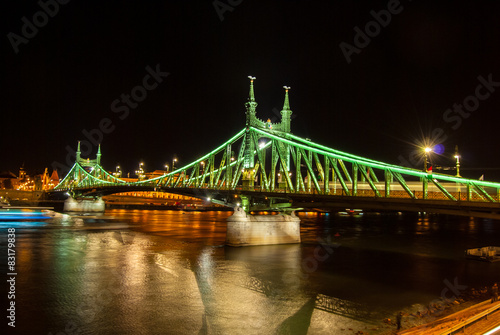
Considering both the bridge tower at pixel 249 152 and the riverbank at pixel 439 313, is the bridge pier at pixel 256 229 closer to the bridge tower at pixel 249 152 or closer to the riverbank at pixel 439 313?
the bridge tower at pixel 249 152

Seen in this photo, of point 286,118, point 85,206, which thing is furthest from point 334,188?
point 85,206

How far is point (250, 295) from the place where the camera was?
19938 millimetres

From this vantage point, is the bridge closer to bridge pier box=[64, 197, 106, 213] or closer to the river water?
A: the river water

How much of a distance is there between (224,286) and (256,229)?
583 inches

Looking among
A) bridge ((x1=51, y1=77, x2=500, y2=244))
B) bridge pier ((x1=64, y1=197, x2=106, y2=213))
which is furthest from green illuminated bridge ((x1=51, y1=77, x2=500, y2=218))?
bridge pier ((x1=64, y1=197, x2=106, y2=213))

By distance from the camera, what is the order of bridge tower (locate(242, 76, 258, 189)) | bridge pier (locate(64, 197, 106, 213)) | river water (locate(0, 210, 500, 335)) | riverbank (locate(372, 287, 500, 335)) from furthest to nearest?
bridge pier (locate(64, 197, 106, 213)) → bridge tower (locate(242, 76, 258, 189)) → river water (locate(0, 210, 500, 335)) → riverbank (locate(372, 287, 500, 335))

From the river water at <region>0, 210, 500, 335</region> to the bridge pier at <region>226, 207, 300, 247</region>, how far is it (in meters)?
0.96

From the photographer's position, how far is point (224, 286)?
71.1ft

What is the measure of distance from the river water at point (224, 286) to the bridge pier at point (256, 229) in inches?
37.7

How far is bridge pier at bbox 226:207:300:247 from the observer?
1406 inches

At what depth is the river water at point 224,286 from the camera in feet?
50.9

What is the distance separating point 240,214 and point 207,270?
10.5 meters

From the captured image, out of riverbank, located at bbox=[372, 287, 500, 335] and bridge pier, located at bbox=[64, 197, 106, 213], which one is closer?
riverbank, located at bbox=[372, 287, 500, 335]

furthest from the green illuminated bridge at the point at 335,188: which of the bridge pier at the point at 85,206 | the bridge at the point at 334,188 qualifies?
the bridge pier at the point at 85,206
